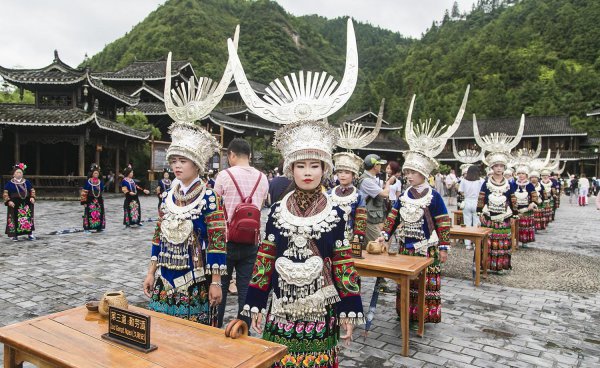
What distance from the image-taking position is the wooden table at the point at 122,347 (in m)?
2.13

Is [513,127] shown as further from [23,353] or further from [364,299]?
[23,353]

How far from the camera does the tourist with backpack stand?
445cm

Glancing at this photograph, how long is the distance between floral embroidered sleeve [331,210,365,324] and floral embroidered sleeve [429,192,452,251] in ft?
8.89

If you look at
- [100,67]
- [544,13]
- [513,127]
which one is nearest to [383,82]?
[513,127]

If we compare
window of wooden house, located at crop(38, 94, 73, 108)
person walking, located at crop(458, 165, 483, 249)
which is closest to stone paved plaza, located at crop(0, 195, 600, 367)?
person walking, located at crop(458, 165, 483, 249)

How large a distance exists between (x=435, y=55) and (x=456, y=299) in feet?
274

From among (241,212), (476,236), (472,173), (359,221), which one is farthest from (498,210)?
(241,212)

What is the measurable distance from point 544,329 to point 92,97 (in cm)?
2611

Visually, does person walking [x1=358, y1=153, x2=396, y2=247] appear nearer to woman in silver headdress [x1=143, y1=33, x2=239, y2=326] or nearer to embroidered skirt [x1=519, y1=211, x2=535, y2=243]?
woman in silver headdress [x1=143, y1=33, x2=239, y2=326]

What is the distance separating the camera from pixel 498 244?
324 inches

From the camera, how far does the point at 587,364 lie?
4348 millimetres

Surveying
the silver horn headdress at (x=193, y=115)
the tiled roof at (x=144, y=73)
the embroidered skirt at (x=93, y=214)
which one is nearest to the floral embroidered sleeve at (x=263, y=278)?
the silver horn headdress at (x=193, y=115)

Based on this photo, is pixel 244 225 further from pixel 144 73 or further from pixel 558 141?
pixel 558 141

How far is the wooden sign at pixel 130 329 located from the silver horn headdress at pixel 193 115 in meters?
1.43
